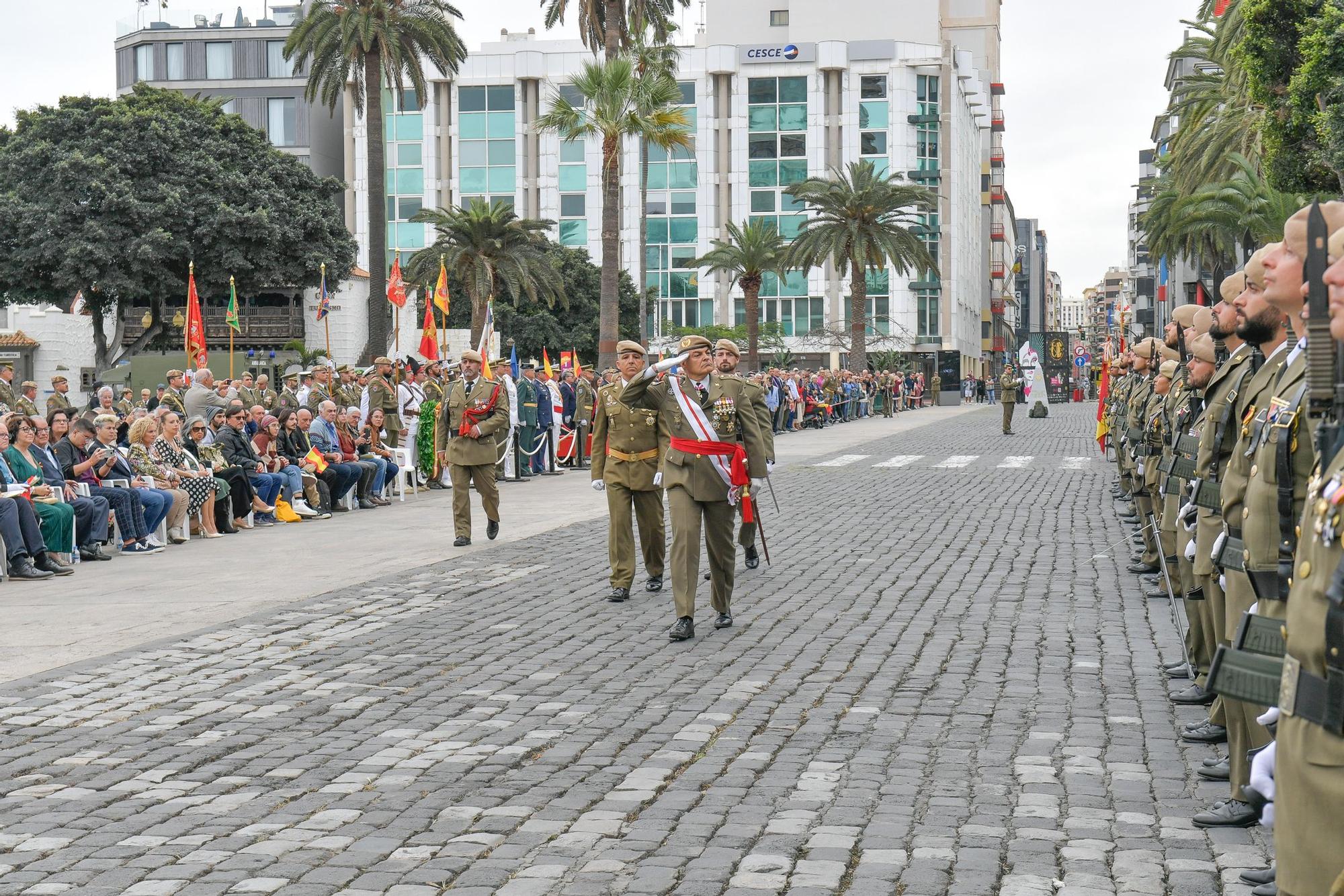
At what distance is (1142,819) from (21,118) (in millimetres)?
54643

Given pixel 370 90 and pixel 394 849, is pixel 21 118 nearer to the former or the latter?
pixel 370 90

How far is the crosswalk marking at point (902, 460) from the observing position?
2802 cm

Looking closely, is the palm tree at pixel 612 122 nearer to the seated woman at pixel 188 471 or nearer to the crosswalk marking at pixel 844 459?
the crosswalk marking at pixel 844 459

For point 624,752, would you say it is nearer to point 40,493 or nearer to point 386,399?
point 40,493

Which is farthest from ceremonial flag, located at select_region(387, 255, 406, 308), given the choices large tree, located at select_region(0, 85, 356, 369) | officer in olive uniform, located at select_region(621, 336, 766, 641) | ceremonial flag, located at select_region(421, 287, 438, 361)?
officer in olive uniform, located at select_region(621, 336, 766, 641)

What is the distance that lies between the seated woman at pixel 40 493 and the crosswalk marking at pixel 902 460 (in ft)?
54.4

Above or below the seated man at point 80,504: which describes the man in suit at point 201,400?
above

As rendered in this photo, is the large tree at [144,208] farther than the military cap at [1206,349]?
Yes

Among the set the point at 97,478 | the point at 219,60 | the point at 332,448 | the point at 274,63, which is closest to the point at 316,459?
the point at 332,448

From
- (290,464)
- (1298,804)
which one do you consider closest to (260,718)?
(1298,804)

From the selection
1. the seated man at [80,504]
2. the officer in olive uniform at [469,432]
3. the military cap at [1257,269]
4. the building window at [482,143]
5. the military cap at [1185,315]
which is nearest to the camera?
the military cap at [1257,269]

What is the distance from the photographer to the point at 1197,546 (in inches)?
248

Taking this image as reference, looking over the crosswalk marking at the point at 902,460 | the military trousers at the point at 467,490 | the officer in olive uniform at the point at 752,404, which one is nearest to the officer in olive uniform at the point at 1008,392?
the crosswalk marking at the point at 902,460

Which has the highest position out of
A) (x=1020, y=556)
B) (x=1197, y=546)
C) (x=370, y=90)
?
(x=370, y=90)
